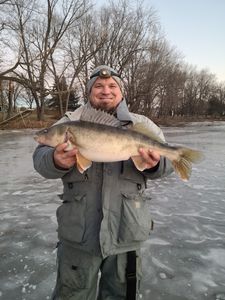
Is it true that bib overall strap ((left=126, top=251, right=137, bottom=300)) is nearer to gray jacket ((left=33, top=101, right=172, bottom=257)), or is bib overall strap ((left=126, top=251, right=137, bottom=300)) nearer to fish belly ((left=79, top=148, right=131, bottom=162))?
gray jacket ((left=33, top=101, right=172, bottom=257))

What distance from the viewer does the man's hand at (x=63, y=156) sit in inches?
95.5

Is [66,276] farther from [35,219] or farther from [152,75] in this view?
[152,75]

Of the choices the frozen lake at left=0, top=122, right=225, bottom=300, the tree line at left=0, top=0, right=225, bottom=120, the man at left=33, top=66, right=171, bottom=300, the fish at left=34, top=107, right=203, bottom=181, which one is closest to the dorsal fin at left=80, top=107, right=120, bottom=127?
the fish at left=34, top=107, right=203, bottom=181

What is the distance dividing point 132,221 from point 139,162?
18.2 inches

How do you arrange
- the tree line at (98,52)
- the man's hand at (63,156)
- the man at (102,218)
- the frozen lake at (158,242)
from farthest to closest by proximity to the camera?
the tree line at (98,52), the frozen lake at (158,242), the man at (102,218), the man's hand at (63,156)

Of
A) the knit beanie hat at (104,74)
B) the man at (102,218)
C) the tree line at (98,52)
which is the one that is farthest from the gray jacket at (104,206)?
Answer: the tree line at (98,52)

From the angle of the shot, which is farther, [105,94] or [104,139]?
[105,94]

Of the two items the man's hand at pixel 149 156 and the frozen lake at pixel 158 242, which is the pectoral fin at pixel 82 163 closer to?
Result: the man's hand at pixel 149 156

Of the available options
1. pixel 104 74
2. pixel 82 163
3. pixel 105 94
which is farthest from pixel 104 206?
pixel 104 74

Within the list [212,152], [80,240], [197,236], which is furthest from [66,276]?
[212,152]

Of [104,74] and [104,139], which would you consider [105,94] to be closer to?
[104,74]

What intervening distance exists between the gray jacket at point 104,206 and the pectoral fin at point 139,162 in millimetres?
121

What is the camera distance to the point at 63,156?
2438 mm

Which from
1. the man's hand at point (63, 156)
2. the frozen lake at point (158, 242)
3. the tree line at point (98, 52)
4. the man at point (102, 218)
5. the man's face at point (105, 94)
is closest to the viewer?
the man's hand at point (63, 156)
